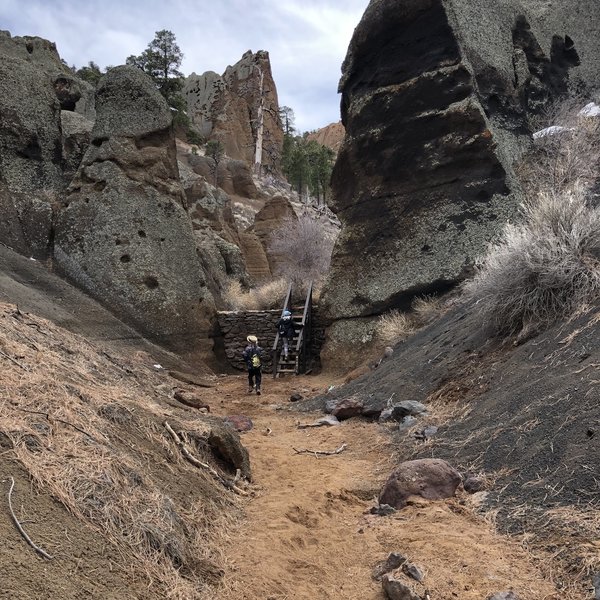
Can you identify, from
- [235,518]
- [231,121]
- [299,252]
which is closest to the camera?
[235,518]

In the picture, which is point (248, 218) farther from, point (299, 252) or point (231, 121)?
point (231, 121)

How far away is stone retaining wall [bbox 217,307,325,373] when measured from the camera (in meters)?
14.8

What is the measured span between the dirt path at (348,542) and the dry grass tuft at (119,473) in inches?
9.6

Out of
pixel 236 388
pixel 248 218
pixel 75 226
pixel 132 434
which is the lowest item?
pixel 236 388

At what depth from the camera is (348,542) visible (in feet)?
11.8

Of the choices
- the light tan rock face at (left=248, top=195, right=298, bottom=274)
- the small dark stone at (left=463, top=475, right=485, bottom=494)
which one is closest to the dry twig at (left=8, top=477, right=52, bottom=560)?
the small dark stone at (left=463, top=475, right=485, bottom=494)

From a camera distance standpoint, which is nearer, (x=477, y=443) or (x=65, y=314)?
(x=477, y=443)

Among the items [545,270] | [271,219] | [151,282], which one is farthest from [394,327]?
[271,219]

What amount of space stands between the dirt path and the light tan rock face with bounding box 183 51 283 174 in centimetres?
4809

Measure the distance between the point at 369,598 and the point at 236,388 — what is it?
30.3ft

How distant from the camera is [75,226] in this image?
1400 centimetres

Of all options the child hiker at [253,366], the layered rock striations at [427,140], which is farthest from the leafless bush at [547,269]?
the child hiker at [253,366]

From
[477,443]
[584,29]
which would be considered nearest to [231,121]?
[584,29]

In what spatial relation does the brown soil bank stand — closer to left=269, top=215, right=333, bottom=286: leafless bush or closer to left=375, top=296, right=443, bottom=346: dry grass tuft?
left=375, top=296, right=443, bottom=346: dry grass tuft
